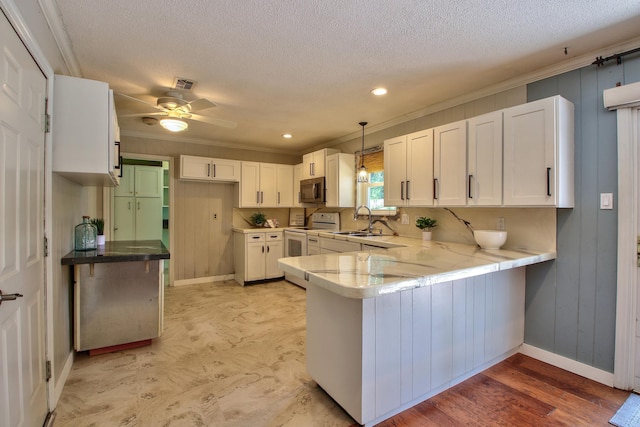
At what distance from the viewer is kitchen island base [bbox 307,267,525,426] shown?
1.66 meters

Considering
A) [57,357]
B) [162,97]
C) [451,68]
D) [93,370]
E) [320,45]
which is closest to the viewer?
[57,357]

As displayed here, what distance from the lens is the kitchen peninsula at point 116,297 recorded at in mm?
2389

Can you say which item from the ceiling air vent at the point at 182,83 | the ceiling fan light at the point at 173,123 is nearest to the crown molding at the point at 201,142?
the ceiling fan light at the point at 173,123

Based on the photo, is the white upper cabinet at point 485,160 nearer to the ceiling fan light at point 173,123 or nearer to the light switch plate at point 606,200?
the light switch plate at point 606,200

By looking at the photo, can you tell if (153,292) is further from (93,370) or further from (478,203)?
(478,203)

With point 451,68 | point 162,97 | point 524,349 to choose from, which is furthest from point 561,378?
point 162,97

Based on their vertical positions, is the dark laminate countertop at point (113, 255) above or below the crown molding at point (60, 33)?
below

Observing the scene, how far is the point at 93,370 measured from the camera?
2.29 metres

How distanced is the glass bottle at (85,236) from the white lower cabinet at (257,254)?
7.40 ft

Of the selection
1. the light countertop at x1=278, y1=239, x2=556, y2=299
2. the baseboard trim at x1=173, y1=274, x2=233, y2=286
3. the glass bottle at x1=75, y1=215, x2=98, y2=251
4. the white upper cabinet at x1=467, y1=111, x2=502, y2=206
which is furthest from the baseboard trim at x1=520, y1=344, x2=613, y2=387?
the baseboard trim at x1=173, y1=274, x2=233, y2=286

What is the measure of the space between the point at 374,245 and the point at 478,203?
43.9 inches

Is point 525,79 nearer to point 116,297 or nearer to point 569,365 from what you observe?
point 569,365

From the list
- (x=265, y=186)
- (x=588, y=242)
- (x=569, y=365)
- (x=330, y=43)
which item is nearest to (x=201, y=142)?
(x=265, y=186)

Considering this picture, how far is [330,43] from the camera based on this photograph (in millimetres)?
2100
